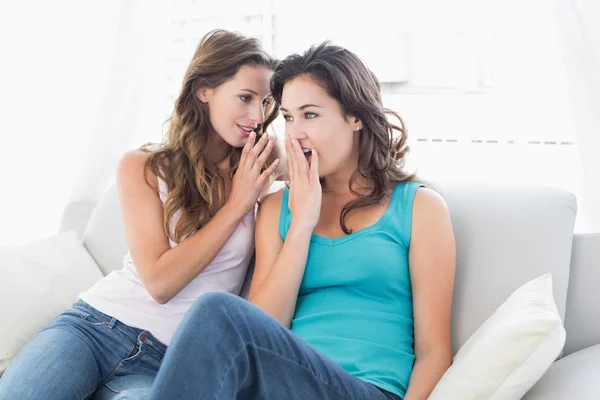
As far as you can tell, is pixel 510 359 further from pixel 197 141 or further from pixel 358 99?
pixel 197 141

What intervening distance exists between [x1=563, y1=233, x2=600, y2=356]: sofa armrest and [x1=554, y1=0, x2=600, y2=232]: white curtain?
0.25m

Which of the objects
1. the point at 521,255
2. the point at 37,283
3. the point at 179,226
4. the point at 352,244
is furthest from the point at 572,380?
the point at 37,283

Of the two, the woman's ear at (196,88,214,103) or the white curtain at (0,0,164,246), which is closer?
the woman's ear at (196,88,214,103)

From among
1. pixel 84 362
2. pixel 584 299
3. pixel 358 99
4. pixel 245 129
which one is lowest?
pixel 84 362

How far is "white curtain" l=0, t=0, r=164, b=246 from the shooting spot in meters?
2.60

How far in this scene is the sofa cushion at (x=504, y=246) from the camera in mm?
1732

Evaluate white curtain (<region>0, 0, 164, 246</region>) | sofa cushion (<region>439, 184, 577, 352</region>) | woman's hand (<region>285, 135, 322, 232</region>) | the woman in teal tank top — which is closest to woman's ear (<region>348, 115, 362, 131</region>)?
the woman in teal tank top

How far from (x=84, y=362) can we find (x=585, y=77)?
1.59 m

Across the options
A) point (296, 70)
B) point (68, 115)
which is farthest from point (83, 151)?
point (296, 70)

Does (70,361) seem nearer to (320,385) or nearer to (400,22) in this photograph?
(320,385)

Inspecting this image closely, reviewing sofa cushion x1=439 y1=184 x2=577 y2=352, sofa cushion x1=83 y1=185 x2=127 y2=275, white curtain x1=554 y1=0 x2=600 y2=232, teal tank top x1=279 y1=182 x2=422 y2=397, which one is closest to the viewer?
teal tank top x1=279 y1=182 x2=422 y2=397

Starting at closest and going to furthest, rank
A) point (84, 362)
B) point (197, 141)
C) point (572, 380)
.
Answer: point (572, 380), point (84, 362), point (197, 141)

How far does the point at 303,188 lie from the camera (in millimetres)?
1769

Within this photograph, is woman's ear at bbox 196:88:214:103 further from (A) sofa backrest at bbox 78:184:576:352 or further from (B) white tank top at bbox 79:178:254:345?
(A) sofa backrest at bbox 78:184:576:352
